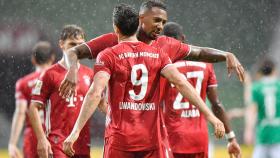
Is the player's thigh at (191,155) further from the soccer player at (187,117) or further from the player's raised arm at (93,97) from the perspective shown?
the player's raised arm at (93,97)

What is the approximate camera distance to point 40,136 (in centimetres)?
733

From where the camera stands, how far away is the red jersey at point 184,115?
752cm

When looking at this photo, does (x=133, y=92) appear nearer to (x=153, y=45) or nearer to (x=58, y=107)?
(x=153, y=45)

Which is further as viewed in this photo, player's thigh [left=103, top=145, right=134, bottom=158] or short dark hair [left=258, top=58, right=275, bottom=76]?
short dark hair [left=258, top=58, right=275, bottom=76]

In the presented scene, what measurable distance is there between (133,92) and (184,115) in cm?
164

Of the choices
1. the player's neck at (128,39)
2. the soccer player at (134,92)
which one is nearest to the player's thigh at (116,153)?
the soccer player at (134,92)

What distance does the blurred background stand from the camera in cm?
1492

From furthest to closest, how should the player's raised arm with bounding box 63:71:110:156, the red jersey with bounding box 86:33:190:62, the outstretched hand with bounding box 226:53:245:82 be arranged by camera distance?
the red jersey with bounding box 86:33:190:62
the outstretched hand with bounding box 226:53:245:82
the player's raised arm with bounding box 63:71:110:156

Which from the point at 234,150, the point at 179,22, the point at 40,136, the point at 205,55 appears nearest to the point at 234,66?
the point at 205,55

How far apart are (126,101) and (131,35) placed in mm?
485

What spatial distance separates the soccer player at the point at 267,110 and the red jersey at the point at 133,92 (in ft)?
15.7

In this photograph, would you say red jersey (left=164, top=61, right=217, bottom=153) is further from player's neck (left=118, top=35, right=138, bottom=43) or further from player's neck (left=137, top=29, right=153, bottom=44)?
player's neck (left=118, top=35, right=138, bottom=43)

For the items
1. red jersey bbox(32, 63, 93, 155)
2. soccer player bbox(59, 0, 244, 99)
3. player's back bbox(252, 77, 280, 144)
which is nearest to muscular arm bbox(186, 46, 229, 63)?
soccer player bbox(59, 0, 244, 99)

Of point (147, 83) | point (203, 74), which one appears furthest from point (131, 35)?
point (203, 74)
